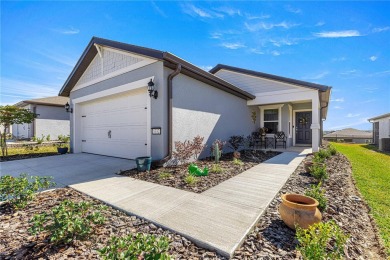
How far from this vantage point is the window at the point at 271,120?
39.6ft

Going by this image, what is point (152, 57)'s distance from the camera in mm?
5668

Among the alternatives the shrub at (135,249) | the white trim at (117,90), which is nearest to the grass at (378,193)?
the shrub at (135,249)

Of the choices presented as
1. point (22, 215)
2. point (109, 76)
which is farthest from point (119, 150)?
point (22, 215)

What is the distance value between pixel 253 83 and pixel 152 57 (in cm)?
721

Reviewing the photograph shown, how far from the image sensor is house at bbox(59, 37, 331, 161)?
19.4 feet

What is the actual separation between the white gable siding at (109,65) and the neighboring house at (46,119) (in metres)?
10.9

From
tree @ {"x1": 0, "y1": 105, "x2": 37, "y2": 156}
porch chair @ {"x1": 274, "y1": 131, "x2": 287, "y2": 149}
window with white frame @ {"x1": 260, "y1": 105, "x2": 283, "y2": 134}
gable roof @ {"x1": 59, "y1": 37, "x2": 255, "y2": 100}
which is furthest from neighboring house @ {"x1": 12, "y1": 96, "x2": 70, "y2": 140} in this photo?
porch chair @ {"x1": 274, "y1": 131, "x2": 287, "y2": 149}

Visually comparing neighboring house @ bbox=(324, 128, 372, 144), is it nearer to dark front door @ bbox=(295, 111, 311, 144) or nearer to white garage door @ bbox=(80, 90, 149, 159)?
dark front door @ bbox=(295, 111, 311, 144)

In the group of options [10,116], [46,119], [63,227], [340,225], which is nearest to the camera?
[63,227]

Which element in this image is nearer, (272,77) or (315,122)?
(315,122)

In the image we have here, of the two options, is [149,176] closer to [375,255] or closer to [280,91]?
[375,255]

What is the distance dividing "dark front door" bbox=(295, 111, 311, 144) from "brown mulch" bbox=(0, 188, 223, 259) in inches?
527

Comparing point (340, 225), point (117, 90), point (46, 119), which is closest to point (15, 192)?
point (117, 90)

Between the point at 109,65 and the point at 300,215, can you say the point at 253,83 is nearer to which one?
the point at 109,65
